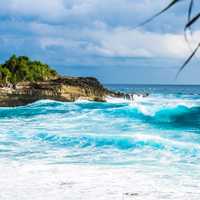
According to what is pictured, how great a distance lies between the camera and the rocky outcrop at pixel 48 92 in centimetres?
4438

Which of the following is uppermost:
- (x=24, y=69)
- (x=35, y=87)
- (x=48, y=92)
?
(x=24, y=69)

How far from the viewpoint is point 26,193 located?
9227mm

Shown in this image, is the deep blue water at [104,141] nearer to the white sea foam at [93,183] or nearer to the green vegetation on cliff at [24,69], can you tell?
the white sea foam at [93,183]

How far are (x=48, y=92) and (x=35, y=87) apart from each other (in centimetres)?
161

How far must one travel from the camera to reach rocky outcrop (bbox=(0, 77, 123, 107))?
4438cm

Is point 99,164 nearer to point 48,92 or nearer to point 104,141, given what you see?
point 104,141

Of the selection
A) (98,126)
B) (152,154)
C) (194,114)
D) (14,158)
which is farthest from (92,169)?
(194,114)

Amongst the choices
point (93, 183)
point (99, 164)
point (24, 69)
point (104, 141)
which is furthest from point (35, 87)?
point (93, 183)

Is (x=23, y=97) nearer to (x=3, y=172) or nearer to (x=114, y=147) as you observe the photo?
(x=114, y=147)

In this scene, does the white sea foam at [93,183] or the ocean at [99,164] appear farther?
the ocean at [99,164]

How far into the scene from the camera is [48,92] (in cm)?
4847

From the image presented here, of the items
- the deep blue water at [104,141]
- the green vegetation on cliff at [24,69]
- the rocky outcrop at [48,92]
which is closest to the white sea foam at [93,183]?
the deep blue water at [104,141]

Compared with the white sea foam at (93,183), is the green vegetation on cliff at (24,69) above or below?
above

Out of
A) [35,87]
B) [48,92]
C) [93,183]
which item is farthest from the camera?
[35,87]
